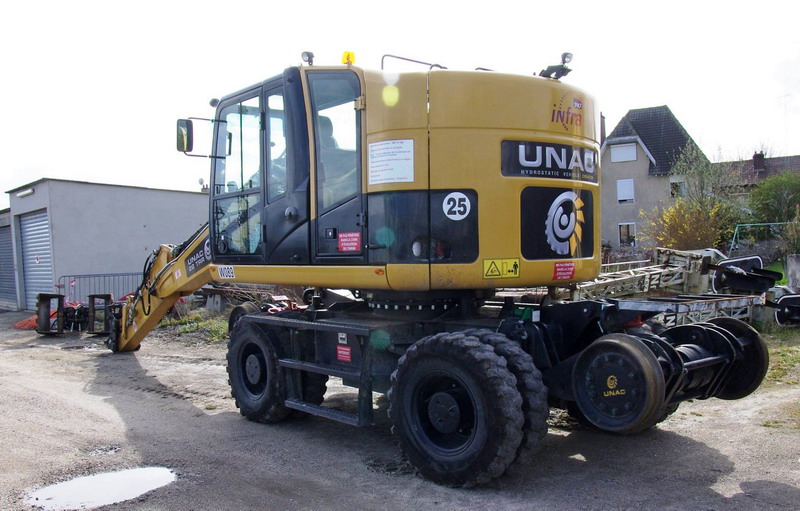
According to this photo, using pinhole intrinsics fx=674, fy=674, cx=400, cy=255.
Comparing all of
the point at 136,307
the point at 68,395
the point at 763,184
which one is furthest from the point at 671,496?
the point at 763,184

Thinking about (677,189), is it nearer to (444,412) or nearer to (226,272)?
(226,272)

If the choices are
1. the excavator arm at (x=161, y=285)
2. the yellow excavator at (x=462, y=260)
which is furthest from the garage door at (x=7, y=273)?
the yellow excavator at (x=462, y=260)

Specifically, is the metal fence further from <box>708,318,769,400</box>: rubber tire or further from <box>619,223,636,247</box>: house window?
<box>619,223,636,247</box>: house window

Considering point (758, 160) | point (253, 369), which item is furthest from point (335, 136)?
point (758, 160)

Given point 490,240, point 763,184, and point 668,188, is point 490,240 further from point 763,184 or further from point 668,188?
point 668,188

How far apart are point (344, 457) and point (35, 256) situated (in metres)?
19.5

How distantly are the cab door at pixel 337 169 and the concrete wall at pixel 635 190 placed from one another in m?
30.9

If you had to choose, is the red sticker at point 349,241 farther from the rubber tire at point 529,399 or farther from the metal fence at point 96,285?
the metal fence at point 96,285

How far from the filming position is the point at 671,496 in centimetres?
462

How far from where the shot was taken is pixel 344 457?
580cm

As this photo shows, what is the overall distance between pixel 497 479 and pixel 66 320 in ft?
41.1

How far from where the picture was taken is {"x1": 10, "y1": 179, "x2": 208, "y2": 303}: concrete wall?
66.1 feet

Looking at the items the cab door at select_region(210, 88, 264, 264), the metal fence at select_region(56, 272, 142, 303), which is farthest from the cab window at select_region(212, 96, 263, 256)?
the metal fence at select_region(56, 272, 142, 303)

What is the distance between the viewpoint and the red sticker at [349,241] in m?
5.61
